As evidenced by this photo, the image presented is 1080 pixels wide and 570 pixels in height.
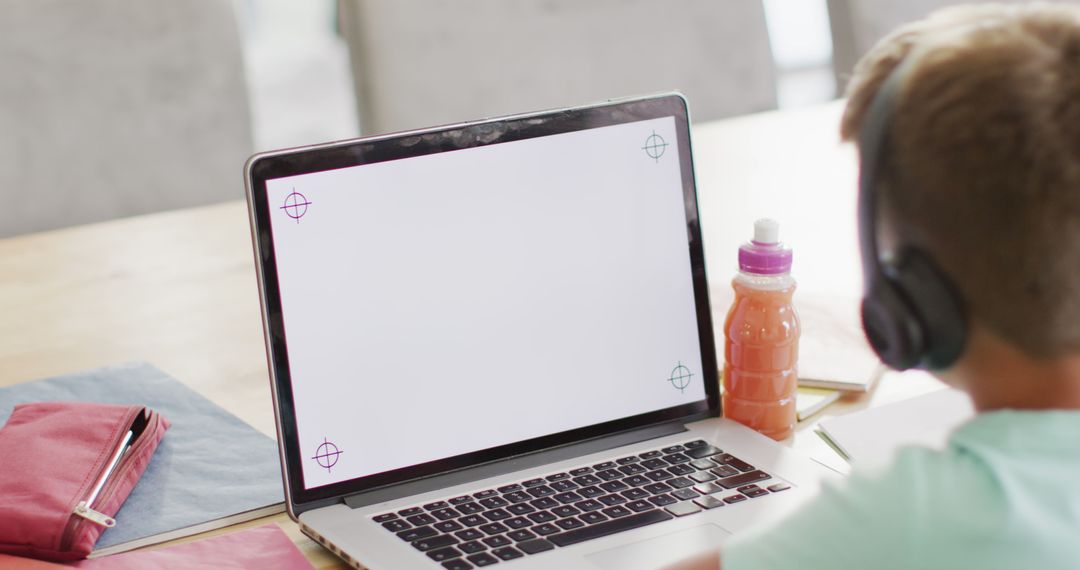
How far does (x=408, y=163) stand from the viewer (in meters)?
0.88

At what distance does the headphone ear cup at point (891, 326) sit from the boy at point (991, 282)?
1.0 inches

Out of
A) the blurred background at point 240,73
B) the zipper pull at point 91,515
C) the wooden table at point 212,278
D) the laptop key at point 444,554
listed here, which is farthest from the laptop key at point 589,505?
the blurred background at point 240,73

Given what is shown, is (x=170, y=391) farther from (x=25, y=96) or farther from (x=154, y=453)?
(x=25, y=96)

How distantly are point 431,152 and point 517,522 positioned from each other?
0.93 ft

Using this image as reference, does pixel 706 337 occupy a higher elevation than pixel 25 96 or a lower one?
lower

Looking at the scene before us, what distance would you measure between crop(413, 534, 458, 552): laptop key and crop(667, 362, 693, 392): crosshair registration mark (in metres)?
0.25

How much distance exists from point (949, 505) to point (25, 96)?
57.8 inches

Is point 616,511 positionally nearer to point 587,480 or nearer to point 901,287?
point 587,480

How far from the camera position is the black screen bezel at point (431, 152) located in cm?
83

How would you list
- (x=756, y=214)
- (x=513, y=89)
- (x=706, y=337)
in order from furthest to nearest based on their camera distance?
(x=513, y=89) < (x=756, y=214) < (x=706, y=337)

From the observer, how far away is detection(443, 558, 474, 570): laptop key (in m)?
0.75

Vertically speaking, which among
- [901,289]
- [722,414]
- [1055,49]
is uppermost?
[1055,49]

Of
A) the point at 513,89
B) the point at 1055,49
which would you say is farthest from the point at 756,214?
the point at 1055,49

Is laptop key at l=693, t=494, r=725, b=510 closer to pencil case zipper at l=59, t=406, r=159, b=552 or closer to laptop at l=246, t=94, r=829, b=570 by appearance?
laptop at l=246, t=94, r=829, b=570
